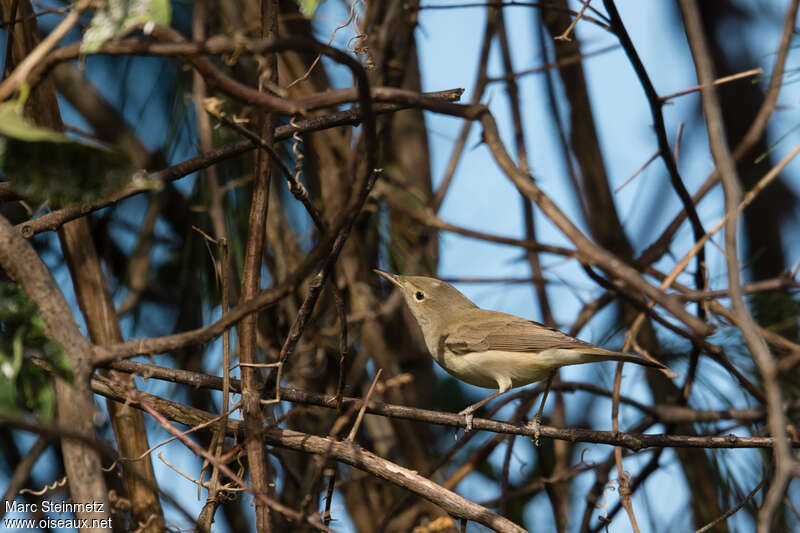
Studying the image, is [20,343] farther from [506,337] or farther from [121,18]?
[506,337]

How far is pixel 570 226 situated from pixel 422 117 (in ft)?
Answer: 11.9

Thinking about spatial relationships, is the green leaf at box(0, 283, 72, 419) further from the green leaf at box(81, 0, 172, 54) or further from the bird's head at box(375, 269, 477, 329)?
the bird's head at box(375, 269, 477, 329)

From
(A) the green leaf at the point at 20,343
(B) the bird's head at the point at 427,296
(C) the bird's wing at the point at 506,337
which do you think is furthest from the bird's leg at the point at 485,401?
(A) the green leaf at the point at 20,343

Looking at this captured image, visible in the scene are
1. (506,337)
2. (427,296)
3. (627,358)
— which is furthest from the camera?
(427,296)

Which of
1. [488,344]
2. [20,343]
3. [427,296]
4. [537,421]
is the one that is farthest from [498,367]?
[20,343]

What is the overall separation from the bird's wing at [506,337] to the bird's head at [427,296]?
21cm

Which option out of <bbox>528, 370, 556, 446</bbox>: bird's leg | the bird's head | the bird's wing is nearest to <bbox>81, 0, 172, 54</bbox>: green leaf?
<bbox>528, 370, 556, 446</bbox>: bird's leg

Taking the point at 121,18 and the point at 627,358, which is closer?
the point at 121,18

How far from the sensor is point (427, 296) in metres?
4.14

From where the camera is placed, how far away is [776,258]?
18.4 feet

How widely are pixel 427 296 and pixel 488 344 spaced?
578 mm

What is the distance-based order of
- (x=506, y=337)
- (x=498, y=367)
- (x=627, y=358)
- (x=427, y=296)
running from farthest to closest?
(x=427, y=296) → (x=506, y=337) → (x=498, y=367) → (x=627, y=358)

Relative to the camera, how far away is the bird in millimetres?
3412

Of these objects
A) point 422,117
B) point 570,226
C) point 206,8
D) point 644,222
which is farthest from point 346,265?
point 570,226
